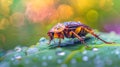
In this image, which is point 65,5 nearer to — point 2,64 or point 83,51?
point 83,51

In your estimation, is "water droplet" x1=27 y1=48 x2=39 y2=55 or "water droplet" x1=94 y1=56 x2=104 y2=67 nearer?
"water droplet" x1=94 y1=56 x2=104 y2=67

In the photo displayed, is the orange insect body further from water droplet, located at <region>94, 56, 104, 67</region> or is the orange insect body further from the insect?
water droplet, located at <region>94, 56, 104, 67</region>

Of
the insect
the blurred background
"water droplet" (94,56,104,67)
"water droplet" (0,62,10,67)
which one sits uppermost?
the blurred background

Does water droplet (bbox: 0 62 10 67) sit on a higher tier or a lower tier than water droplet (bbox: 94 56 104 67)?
higher

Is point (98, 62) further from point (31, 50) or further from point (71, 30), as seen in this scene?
point (31, 50)

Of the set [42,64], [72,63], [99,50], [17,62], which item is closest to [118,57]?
[99,50]

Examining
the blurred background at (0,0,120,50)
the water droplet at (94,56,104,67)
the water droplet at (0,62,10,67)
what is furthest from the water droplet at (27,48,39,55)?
the water droplet at (94,56,104,67)

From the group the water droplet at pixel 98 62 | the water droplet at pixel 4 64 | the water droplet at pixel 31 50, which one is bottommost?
the water droplet at pixel 98 62

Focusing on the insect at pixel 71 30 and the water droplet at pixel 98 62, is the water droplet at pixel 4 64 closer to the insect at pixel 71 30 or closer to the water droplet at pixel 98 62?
the insect at pixel 71 30

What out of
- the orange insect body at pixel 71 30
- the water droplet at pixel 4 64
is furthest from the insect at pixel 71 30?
the water droplet at pixel 4 64

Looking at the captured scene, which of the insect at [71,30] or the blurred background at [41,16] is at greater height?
the blurred background at [41,16]
